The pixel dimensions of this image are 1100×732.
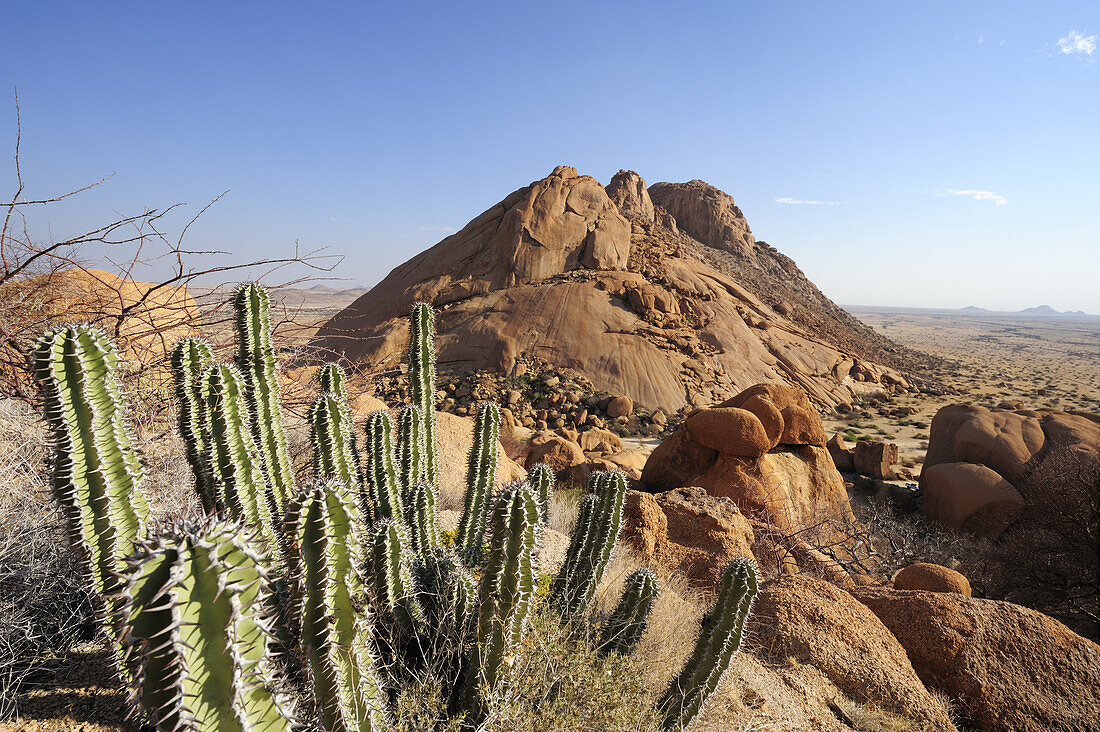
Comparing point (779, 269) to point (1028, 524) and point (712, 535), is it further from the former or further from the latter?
point (712, 535)

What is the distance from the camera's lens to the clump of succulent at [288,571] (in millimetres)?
1414

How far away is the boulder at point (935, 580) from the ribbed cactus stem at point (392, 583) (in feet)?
19.5

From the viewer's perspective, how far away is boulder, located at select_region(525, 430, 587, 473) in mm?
10481

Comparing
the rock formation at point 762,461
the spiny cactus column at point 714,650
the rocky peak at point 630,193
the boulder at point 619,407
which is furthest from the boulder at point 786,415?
the rocky peak at point 630,193

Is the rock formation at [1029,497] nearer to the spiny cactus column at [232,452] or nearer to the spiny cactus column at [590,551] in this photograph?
the spiny cactus column at [590,551]

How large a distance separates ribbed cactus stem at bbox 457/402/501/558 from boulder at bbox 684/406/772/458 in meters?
6.76

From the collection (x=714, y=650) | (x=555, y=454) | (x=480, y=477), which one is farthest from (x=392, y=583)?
(x=555, y=454)

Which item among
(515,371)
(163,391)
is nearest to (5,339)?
(163,391)

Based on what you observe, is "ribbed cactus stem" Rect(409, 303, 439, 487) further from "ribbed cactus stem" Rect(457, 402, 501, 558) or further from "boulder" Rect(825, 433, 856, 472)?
"boulder" Rect(825, 433, 856, 472)

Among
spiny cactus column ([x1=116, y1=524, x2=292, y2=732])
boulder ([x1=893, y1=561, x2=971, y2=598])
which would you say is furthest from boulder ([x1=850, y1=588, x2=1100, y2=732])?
spiny cactus column ([x1=116, y1=524, x2=292, y2=732])

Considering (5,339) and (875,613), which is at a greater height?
(5,339)

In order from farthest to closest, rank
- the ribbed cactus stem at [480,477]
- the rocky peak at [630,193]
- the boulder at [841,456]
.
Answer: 1. the rocky peak at [630,193]
2. the boulder at [841,456]
3. the ribbed cactus stem at [480,477]

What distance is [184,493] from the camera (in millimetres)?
4156

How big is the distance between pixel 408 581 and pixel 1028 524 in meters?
11.8
